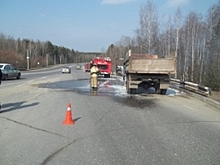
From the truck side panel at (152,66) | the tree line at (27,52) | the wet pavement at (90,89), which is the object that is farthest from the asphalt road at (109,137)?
the tree line at (27,52)

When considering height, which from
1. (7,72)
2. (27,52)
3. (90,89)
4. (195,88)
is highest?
(27,52)

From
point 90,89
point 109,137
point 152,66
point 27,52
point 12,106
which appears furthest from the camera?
point 27,52

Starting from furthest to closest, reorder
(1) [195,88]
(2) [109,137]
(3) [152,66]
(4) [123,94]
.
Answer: (1) [195,88], (4) [123,94], (3) [152,66], (2) [109,137]

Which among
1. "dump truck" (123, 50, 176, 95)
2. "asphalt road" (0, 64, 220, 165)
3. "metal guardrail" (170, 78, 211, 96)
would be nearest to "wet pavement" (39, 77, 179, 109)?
"dump truck" (123, 50, 176, 95)

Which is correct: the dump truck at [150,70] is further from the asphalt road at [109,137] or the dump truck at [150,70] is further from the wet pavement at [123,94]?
the asphalt road at [109,137]

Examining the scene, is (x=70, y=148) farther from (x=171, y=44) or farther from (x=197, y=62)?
(x=171, y=44)

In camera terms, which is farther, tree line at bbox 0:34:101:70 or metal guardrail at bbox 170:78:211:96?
tree line at bbox 0:34:101:70

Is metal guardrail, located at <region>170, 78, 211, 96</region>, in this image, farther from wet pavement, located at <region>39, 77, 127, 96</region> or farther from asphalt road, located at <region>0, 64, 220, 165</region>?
asphalt road, located at <region>0, 64, 220, 165</region>

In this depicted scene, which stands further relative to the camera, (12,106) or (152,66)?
(152,66)

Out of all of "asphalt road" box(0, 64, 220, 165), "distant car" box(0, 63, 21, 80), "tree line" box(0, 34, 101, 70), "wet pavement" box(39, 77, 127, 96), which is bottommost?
"asphalt road" box(0, 64, 220, 165)

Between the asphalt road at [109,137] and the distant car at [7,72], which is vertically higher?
the distant car at [7,72]

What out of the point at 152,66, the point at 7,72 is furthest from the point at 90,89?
the point at 7,72

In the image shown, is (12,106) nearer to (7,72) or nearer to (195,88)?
(195,88)

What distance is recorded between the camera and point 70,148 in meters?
5.13
